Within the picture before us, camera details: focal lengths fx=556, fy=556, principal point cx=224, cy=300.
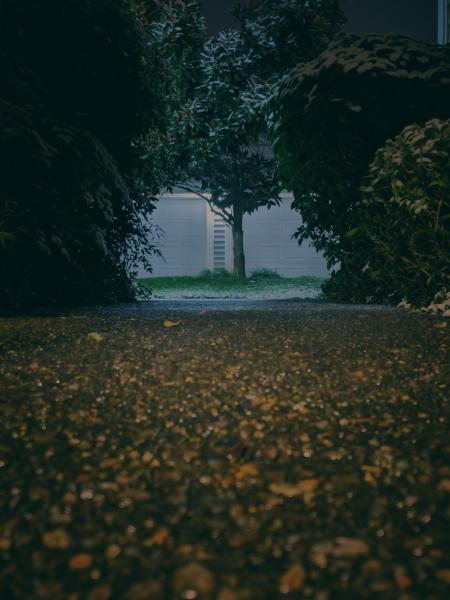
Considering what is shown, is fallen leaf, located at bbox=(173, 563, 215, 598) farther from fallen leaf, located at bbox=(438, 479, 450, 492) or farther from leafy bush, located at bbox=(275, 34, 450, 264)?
leafy bush, located at bbox=(275, 34, 450, 264)

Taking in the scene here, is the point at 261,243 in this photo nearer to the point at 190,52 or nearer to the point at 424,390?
the point at 190,52

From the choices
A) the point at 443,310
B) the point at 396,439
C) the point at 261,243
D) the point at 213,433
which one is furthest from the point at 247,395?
the point at 261,243

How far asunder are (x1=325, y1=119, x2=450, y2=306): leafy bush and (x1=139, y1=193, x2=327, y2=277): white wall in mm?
11303

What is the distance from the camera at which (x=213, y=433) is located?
172cm

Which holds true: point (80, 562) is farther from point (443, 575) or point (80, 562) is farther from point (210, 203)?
point (210, 203)

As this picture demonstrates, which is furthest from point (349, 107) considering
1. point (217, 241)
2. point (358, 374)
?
point (217, 241)

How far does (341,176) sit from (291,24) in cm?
689

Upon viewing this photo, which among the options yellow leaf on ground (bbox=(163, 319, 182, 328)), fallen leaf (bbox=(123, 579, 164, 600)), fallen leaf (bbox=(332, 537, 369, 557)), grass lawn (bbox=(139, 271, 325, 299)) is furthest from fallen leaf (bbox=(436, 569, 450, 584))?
grass lawn (bbox=(139, 271, 325, 299))

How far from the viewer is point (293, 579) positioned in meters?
0.97

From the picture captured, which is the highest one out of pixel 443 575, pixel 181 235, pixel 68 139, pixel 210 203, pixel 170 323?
pixel 210 203

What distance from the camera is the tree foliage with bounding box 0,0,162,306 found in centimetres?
501

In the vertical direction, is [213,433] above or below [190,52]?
below

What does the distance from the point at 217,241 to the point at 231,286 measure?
9.56 ft

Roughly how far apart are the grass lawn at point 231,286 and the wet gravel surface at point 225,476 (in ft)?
31.2
